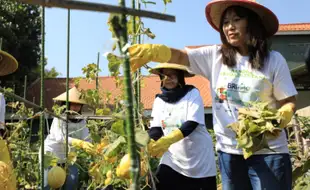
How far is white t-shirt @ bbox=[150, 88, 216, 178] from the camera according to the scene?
6.50 ft

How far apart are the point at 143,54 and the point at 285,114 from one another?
47 cm

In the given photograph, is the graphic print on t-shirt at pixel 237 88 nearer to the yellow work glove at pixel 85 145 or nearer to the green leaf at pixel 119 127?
the green leaf at pixel 119 127

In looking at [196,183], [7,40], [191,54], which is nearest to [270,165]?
[191,54]

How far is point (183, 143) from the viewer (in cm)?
200

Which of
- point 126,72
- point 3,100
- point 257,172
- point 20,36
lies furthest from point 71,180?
point 20,36

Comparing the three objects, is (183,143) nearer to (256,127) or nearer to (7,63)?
(256,127)

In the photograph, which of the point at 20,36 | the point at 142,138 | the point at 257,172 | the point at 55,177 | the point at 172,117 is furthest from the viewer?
the point at 20,36

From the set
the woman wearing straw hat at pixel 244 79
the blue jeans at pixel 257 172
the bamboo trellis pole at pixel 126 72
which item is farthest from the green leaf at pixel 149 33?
the bamboo trellis pole at pixel 126 72

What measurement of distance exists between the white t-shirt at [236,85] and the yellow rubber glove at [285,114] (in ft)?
0.18

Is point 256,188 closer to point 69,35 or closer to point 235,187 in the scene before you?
point 235,187

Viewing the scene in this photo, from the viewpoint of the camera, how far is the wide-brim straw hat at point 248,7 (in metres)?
1.45

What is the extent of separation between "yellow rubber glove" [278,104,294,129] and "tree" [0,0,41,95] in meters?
10.1

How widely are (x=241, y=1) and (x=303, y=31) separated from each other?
10.5 meters

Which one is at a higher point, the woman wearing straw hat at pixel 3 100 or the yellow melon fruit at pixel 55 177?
the woman wearing straw hat at pixel 3 100
